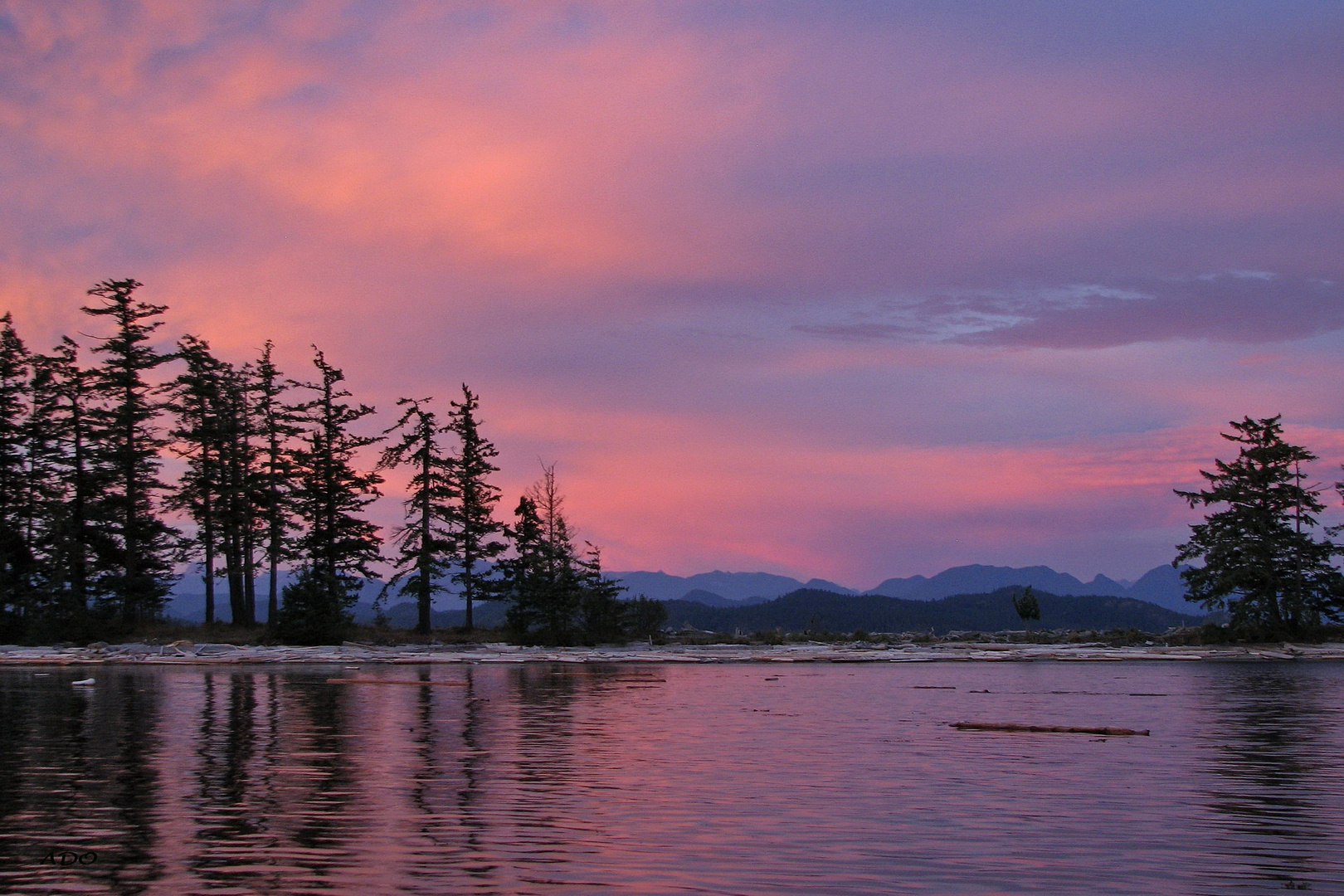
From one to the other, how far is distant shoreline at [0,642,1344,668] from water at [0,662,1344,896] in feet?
71.5

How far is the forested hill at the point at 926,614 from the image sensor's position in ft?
447

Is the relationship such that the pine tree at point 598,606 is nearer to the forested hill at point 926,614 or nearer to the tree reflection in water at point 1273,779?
the tree reflection in water at point 1273,779

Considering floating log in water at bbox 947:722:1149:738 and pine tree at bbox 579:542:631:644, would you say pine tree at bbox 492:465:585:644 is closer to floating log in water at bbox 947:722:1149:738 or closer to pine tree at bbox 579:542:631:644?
pine tree at bbox 579:542:631:644

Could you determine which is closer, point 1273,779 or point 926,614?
point 1273,779

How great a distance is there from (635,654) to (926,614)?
91310 mm

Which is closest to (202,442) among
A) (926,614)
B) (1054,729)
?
(1054,729)

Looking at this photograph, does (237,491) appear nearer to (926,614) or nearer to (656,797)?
(656,797)

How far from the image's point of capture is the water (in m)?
9.73

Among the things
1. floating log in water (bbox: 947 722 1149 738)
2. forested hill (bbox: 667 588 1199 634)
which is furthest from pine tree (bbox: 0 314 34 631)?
forested hill (bbox: 667 588 1199 634)

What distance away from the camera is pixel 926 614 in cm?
14412

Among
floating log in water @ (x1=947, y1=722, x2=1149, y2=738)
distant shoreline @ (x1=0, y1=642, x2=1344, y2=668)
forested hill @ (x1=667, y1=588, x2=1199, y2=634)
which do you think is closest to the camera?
floating log in water @ (x1=947, y1=722, x2=1149, y2=738)

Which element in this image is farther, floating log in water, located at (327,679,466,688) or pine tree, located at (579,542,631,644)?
pine tree, located at (579,542,631,644)

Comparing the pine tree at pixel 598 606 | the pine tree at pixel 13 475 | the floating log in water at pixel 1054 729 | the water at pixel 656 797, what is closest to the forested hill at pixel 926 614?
the pine tree at pixel 598 606

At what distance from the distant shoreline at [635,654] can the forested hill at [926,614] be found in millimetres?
64066
